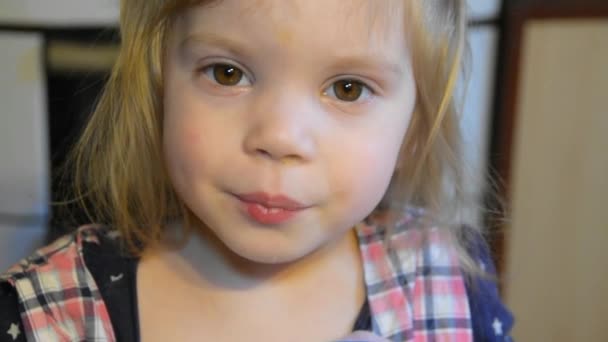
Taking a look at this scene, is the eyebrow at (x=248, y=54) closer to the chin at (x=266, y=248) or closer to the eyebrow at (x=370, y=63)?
the eyebrow at (x=370, y=63)

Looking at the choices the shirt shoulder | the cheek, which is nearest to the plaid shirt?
the shirt shoulder

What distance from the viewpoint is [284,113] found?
1.88 feet

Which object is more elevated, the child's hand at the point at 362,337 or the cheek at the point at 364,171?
the cheek at the point at 364,171

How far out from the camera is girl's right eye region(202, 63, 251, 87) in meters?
0.60

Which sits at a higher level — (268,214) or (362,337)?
(268,214)

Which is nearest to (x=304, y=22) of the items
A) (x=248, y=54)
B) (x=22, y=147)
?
(x=248, y=54)

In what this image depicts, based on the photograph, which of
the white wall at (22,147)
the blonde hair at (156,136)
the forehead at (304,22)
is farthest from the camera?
the white wall at (22,147)

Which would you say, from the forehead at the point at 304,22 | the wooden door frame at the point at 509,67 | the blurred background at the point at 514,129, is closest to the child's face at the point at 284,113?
the forehead at the point at 304,22

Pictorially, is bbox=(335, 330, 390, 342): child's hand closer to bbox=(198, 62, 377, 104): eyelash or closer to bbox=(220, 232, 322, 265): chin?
bbox=(220, 232, 322, 265): chin

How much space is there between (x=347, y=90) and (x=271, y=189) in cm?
11

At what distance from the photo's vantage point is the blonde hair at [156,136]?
66 centimetres

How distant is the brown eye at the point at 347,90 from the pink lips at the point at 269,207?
10 centimetres

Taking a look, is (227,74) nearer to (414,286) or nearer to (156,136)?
(156,136)

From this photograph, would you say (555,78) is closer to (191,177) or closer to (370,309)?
(370,309)
